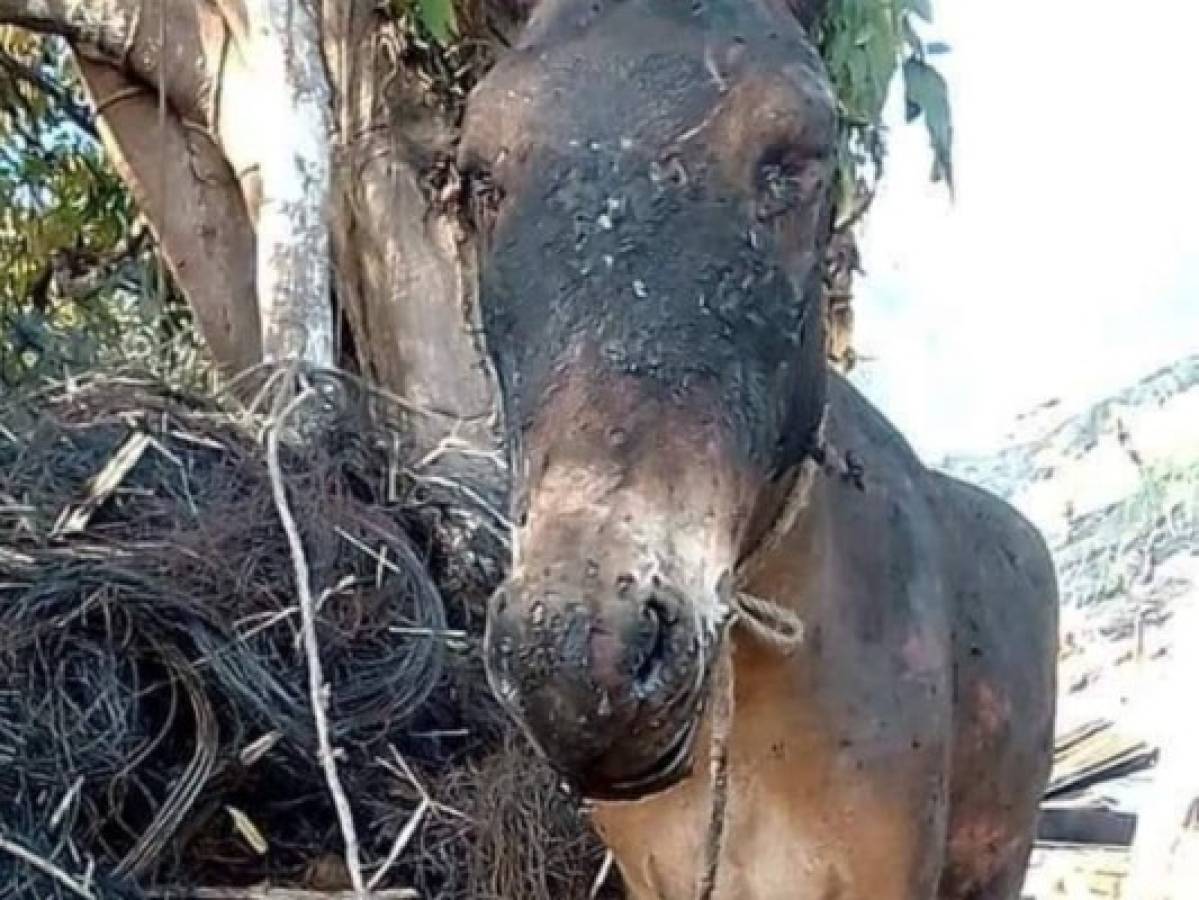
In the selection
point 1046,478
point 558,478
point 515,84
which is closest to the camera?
point 558,478

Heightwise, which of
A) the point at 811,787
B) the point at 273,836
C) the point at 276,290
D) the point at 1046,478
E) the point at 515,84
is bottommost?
the point at 1046,478

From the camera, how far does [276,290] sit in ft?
12.5

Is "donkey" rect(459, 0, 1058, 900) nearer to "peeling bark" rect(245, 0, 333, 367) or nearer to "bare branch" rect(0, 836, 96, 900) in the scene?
"bare branch" rect(0, 836, 96, 900)

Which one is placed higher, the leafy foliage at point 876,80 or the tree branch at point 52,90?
the tree branch at point 52,90

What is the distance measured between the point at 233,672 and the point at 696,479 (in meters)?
1.36

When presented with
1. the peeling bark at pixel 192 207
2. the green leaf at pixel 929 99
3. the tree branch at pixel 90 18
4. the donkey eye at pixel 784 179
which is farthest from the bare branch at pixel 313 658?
the tree branch at pixel 90 18

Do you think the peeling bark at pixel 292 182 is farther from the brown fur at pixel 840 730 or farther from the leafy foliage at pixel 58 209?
the leafy foliage at pixel 58 209

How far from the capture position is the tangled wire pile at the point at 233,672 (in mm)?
2785

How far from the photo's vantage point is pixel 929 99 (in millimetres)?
4152

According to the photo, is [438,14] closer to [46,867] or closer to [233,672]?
[233,672]

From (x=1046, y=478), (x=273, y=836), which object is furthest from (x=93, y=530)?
(x=1046, y=478)

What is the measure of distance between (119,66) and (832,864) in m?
3.44

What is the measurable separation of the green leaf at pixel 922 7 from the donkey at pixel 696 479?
5.59 ft

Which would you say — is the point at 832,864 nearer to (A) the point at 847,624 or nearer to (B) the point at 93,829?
(A) the point at 847,624
